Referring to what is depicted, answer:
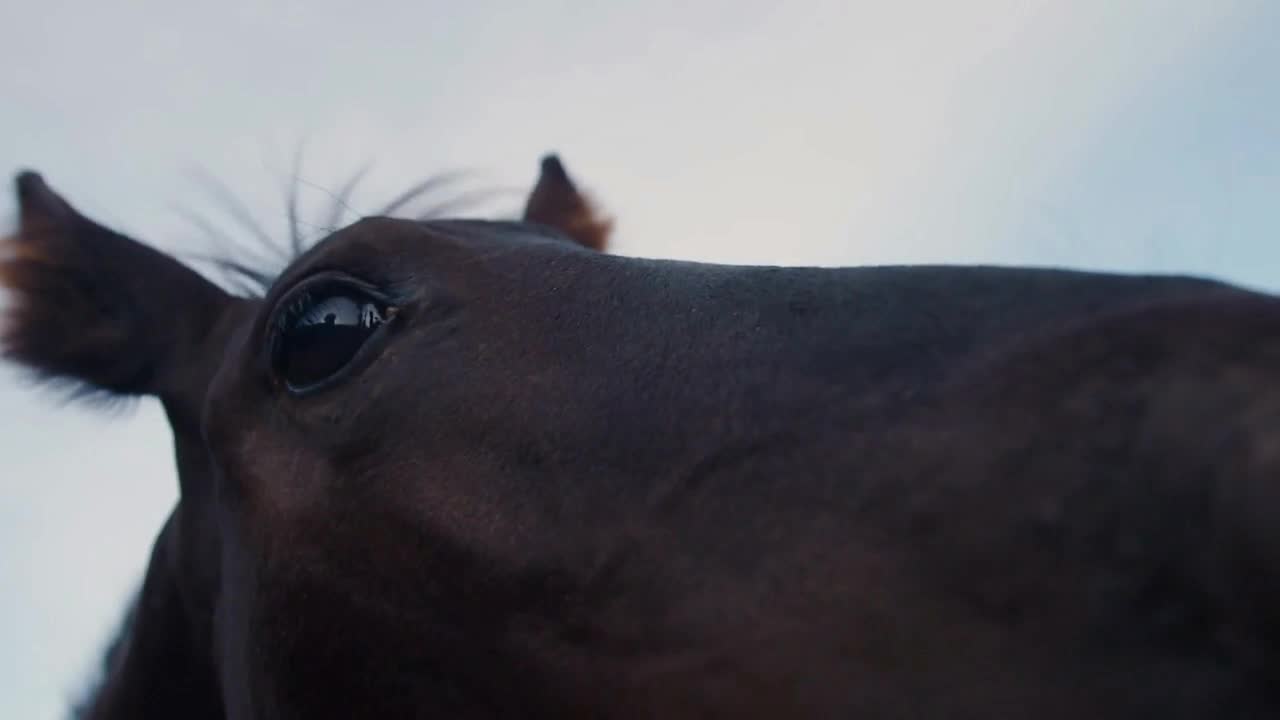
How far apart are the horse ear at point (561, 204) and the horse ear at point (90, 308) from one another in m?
1.27

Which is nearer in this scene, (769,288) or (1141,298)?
(1141,298)

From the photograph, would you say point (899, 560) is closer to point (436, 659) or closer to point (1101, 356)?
point (1101, 356)

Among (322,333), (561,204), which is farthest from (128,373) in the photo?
(561,204)

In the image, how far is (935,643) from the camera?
4.07 feet

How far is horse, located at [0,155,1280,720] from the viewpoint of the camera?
1.13 m

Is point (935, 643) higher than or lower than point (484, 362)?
lower

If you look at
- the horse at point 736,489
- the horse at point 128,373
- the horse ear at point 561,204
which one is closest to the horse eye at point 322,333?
the horse at point 736,489

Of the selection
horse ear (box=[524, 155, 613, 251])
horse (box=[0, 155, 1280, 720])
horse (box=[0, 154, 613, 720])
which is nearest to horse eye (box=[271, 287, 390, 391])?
horse (box=[0, 155, 1280, 720])

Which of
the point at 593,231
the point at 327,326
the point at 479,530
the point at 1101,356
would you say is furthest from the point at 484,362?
the point at 593,231

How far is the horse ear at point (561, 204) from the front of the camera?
3.71 metres

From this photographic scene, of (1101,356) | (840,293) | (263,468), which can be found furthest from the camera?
(263,468)

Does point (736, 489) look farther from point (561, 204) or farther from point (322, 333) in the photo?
point (561, 204)

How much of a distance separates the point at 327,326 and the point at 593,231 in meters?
1.78

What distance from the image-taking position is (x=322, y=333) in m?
2.11
